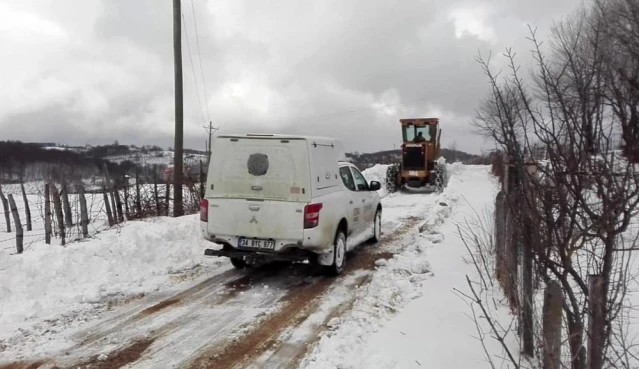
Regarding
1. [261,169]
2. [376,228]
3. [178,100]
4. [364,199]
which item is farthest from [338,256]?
[178,100]

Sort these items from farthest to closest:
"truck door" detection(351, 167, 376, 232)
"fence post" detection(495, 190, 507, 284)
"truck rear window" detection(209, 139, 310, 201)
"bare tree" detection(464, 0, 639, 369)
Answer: "truck door" detection(351, 167, 376, 232)
"truck rear window" detection(209, 139, 310, 201)
"fence post" detection(495, 190, 507, 284)
"bare tree" detection(464, 0, 639, 369)

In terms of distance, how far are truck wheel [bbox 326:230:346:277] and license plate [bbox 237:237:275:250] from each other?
44.3 inches

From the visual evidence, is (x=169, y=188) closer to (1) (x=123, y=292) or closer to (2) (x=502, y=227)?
(1) (x=123, y=292)

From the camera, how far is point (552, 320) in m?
3.01

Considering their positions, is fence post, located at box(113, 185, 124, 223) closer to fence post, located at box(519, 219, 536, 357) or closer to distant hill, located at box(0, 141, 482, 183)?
distant hill, located at box(0, 141, 482, 183)

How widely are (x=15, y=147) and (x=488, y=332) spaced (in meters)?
31.5

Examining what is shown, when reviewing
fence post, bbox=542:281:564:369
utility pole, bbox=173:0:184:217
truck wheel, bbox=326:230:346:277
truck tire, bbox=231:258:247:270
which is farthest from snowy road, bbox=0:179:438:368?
utility pole, bbox=173:0:184:217

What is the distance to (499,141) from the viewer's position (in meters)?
3.15

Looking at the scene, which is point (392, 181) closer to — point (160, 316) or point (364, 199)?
point (364, 199)

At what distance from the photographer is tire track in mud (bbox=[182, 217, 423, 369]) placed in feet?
16.0

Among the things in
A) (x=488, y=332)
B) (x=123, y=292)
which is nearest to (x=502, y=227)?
(x=488, y=332)

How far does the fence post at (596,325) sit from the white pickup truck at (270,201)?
504cm

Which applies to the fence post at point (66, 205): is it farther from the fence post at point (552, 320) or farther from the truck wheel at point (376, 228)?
the fence post at point (552, 320)

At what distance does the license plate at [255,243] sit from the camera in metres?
7.62
